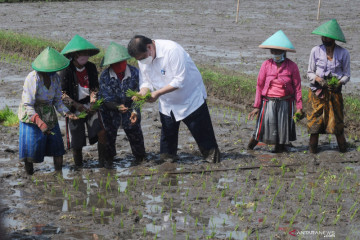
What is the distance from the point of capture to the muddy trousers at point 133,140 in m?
6.82

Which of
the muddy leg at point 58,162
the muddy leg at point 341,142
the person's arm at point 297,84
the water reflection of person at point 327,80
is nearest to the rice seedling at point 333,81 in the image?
the water reflection of person at point 327,80

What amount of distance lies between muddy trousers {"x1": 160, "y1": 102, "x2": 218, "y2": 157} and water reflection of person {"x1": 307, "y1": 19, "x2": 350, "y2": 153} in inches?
50.8

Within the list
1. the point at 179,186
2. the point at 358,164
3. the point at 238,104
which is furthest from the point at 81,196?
the point at 238,104

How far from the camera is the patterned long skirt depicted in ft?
23.2

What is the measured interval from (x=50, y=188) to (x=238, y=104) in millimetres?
4380

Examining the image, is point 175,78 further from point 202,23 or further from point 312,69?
point 202,23

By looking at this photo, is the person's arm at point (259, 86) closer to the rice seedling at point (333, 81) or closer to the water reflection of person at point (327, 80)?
the water reflection of person at point (327, 80)

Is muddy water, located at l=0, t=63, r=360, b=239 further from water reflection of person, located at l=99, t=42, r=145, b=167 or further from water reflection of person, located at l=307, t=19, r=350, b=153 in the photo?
water reflection of person, located at l=99, t=42, r=145, b=167

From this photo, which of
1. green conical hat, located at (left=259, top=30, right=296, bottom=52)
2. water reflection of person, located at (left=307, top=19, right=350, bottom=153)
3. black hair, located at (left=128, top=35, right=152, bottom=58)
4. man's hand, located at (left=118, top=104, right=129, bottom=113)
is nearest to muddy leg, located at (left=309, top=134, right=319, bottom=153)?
water reflection of person, located at (left=307, top=19, right=350, bottom=153)

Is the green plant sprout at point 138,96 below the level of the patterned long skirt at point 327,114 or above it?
above

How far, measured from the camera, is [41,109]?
6.23 m

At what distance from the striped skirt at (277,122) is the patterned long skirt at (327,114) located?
→ 261 millimetres

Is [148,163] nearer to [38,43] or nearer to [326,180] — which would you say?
[326,180]

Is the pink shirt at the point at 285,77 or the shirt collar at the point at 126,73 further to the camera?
the pink shirt at the point at 285,77
